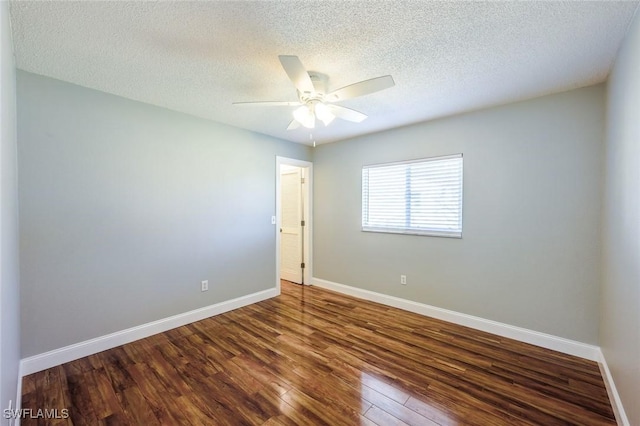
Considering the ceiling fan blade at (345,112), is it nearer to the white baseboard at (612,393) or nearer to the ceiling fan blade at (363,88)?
the ceiling fan blade at (363,88)

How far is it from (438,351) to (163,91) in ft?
11.9

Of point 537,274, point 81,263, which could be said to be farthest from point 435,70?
point 81,263

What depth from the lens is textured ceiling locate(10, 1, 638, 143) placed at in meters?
1.50

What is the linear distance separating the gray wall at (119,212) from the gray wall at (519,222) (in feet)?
7.37

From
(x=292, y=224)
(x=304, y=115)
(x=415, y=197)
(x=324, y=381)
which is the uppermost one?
(x=304, y=115)

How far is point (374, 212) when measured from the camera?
13.0 ft

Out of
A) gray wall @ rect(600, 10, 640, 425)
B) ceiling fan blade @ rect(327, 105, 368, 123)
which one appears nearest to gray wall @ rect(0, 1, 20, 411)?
ceiling fan blade @ rect(327, 105, 368, 123)

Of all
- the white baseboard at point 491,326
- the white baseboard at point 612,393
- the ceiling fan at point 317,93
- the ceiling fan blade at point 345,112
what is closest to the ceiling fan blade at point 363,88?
the ceiling fan at point 317,93

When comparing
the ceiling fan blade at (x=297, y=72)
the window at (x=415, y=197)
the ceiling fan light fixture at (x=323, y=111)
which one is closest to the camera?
the ceiling fan blade at (x=297, y=72)

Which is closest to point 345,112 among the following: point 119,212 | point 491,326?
point 119,212

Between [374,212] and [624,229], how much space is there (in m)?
2.54

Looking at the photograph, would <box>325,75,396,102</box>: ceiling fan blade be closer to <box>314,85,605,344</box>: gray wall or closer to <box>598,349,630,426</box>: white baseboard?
<box>314,85,605,344</box>: gray wall

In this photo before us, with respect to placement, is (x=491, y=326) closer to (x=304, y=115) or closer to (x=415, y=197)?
(x=415, y=197)

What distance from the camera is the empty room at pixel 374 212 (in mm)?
1635
